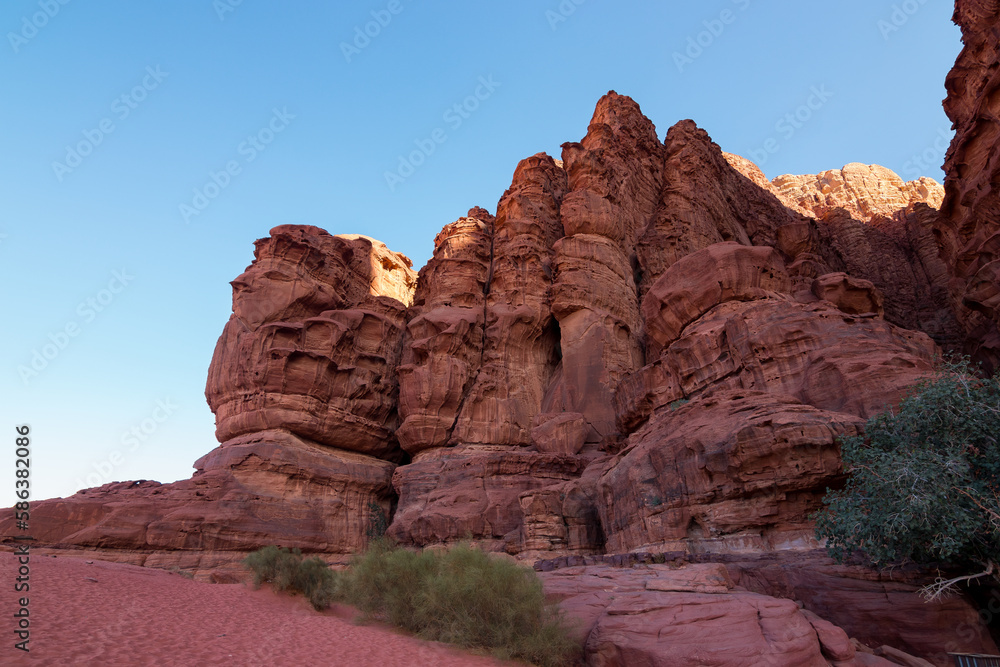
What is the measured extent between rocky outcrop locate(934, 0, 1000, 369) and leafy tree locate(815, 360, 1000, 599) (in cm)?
1252

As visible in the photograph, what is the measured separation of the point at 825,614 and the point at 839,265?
3782cm

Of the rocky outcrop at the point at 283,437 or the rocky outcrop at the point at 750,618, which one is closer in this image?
the rocky outcrop at the point at 750,618

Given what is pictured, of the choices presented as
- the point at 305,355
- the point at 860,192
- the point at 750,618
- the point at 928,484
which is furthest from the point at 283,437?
the point at 860,192

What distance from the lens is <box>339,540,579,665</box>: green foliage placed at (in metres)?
10.8

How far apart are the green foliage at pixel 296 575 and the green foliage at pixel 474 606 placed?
250cm

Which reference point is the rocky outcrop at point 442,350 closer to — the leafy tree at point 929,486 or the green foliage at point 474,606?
the green foliage at point 474,606

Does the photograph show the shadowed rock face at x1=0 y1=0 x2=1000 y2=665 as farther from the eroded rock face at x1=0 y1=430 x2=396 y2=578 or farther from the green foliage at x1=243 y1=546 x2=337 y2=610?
the green foliage at x1=243 y1=546 x2=337 y2=610

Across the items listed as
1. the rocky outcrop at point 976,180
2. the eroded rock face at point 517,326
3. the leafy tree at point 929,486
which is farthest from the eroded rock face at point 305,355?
the rocky outcrop at point 976,180

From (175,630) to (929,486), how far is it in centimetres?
1432

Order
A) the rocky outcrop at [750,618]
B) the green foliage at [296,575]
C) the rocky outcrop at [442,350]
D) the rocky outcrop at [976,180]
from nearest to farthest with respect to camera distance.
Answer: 1. the rocky outcrop at [750,618]
2. the green foliage at [296,575]
3. the rocky outcrop at [976,180]
4. the rocky outcrop at [442,350]

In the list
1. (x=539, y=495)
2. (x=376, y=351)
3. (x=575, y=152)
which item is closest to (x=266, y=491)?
(x=376, y=351)

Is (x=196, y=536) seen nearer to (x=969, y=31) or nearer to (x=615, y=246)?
(x=615, y=246)

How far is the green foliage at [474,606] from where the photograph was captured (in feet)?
35.3

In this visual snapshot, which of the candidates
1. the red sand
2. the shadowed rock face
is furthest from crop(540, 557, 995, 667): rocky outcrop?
the red sand
